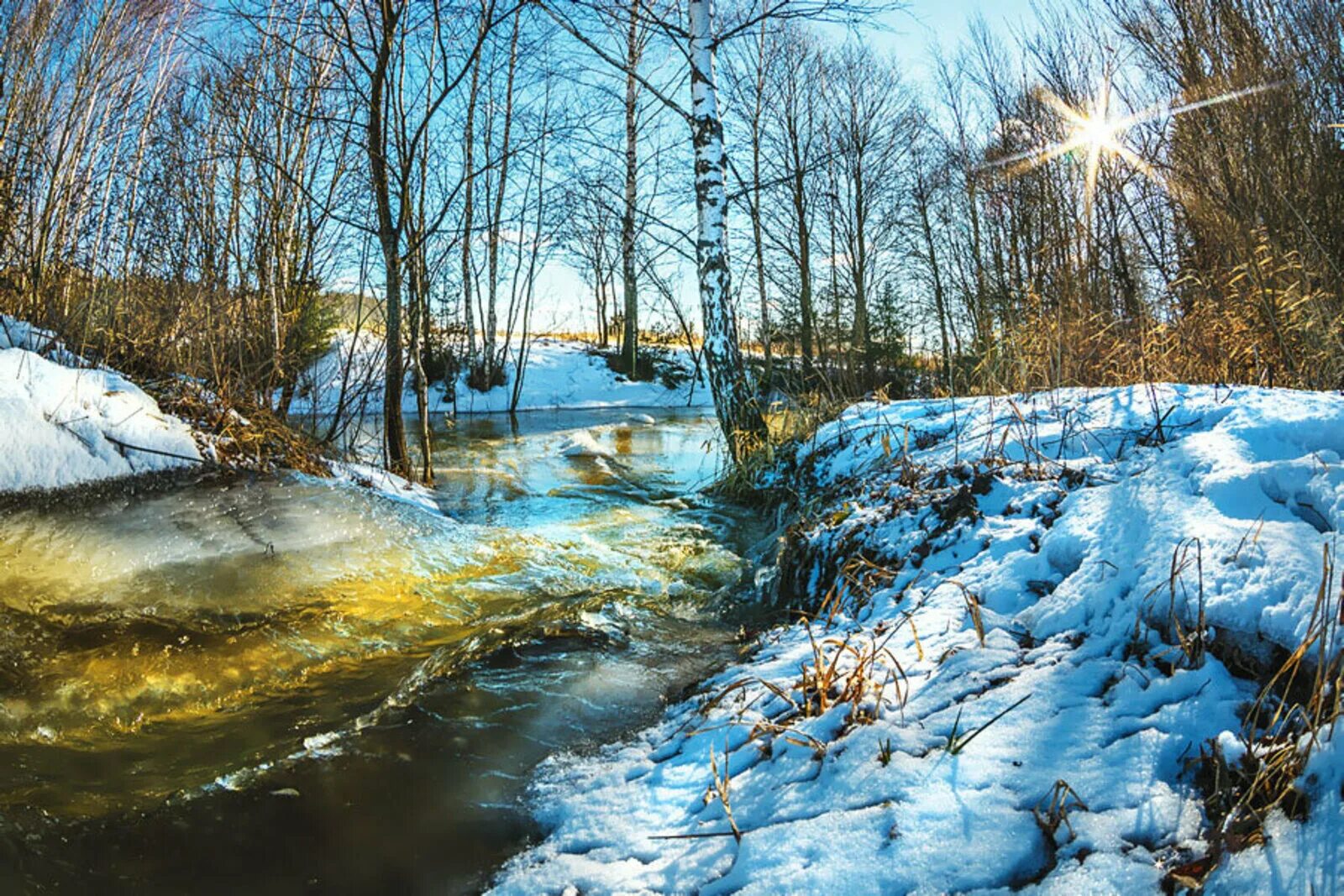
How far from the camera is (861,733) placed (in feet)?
5.10

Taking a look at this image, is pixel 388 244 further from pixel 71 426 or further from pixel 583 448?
pixel 583 448

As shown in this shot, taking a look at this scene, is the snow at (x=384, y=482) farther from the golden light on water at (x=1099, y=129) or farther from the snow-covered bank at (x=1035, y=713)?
the golden light on water at (x=1099, y=129)

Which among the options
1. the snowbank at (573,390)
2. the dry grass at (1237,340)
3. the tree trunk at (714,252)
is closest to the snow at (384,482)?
the tree trunk at (714,252)

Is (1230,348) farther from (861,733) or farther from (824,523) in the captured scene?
(861,733)

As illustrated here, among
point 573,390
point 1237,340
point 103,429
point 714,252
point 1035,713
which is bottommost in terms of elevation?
point 1035,713

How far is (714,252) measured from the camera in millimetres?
6137

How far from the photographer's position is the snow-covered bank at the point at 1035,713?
1.12 m

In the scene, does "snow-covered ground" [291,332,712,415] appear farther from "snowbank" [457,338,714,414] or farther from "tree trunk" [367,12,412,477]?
"tree trunk" [367,12,412,477]

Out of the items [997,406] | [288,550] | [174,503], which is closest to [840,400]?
[997,406]

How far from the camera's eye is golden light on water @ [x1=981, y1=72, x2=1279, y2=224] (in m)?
5.60

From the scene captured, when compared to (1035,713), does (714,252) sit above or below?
above

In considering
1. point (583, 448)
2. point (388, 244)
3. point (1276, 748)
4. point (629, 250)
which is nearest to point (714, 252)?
point (388, 244)

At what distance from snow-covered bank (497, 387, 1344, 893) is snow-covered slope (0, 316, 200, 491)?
2.76 metres

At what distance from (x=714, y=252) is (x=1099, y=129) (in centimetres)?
493
